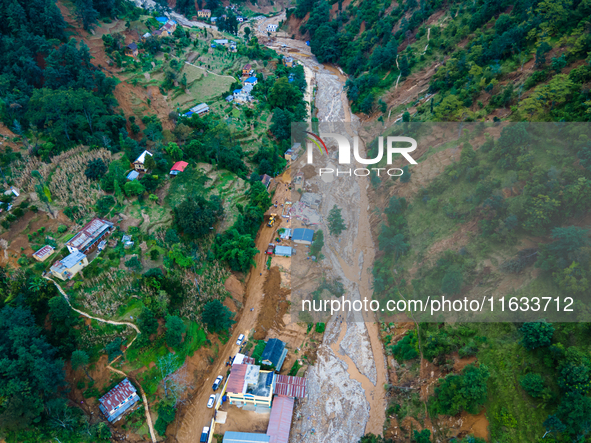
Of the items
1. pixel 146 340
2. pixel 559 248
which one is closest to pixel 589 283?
pixel 559 248

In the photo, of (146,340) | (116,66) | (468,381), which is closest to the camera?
(468,381)

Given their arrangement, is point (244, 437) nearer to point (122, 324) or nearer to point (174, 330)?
point (174, 330)

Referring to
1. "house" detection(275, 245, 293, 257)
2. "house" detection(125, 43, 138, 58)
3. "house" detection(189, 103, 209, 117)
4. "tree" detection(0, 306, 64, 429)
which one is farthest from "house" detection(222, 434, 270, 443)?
"house" detection(125, 43, 138, 58)

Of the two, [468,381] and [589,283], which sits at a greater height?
[589,283]

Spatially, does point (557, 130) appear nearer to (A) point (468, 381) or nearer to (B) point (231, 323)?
(A) point (468, 381)

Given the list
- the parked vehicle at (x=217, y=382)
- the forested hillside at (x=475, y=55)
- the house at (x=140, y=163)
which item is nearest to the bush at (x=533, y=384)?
the parked vehicle at (x=217, y=382)

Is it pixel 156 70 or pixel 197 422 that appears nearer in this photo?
pixel 197 422

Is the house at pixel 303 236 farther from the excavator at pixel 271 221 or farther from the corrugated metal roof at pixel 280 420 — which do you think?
the corrugated metal roof at pixel 280 420
